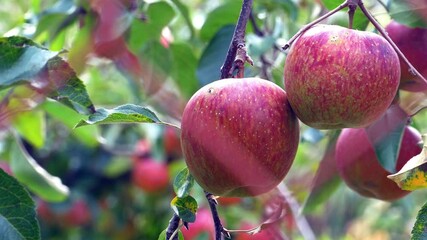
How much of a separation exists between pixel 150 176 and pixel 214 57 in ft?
3.45

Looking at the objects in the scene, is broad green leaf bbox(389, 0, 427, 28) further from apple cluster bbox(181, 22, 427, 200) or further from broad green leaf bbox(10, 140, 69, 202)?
broad green leaf bbox(10, 140, 69, 202)

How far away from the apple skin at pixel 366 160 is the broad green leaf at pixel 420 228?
281 mm

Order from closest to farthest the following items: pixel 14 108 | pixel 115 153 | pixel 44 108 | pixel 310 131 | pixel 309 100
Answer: pixel 309 100, pixel 14 108, pixel 310 131, pixel 44 108, pixel 115 153

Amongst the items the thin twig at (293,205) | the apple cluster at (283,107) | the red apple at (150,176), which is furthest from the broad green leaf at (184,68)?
the red apple at (150,176)

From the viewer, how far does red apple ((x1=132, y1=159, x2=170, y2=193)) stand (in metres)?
2.27

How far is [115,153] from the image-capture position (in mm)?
2338

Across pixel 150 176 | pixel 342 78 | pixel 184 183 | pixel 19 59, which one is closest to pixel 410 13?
pixel 342 78

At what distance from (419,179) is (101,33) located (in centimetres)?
76

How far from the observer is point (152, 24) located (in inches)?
56.0

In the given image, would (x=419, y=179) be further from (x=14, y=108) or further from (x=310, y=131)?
(x=14, y=108)

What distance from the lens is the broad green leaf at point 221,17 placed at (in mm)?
1367

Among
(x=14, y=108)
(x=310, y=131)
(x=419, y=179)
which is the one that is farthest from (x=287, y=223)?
(x=419, y=179)

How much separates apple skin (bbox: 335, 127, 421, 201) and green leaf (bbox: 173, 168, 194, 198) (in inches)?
12.3

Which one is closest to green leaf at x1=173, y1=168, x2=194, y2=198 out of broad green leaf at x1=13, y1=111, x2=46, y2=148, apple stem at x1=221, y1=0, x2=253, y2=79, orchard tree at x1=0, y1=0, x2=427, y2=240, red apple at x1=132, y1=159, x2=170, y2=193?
orchard tree at x1=0, y1=0, x2=427, y2=240
